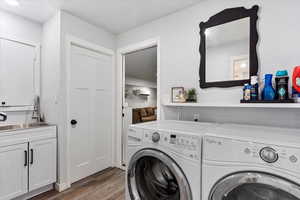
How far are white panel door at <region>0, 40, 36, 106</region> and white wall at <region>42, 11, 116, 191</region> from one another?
0.85 ft

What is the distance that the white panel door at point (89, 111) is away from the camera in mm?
2178

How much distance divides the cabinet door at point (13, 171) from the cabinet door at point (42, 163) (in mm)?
57

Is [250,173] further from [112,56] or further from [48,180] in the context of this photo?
→ [112,56]

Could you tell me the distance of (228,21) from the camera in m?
1.65

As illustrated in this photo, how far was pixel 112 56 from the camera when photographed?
Result: 8.86 feet

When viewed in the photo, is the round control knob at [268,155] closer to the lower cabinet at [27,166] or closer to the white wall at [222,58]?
the white wall at [222,58]

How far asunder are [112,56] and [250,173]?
99.7 inches

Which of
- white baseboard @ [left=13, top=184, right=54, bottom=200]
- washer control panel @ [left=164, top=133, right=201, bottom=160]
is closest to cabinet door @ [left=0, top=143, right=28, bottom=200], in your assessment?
white baseboard @ [left=13, top=184, right=54, bottom=200]

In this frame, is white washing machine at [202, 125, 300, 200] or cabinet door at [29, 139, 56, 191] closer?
white washing machine at [202, 125, 300, 200]

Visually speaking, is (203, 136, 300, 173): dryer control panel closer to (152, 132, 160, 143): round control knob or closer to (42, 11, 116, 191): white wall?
(152, 132, 160, 143): round control knob

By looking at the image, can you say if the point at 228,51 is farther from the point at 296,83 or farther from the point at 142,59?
the point at 142,59

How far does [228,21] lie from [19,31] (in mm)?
2809

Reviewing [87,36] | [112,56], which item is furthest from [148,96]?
[87,36]

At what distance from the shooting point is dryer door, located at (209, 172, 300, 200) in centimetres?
76
